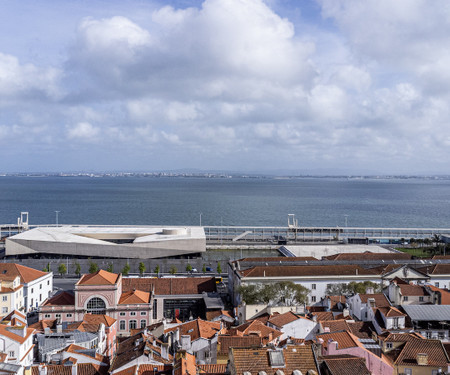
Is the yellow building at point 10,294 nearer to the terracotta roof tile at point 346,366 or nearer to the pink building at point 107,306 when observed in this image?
the pink building at point 107,306

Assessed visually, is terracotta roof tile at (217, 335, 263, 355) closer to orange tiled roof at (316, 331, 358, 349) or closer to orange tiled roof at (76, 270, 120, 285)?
orange tiled roof at (316, 331, 358, 349)

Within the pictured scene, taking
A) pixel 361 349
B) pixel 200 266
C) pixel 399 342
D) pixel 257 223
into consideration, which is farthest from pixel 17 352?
pixel 257 223

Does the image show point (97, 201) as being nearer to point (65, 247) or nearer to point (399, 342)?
point (65, 247)

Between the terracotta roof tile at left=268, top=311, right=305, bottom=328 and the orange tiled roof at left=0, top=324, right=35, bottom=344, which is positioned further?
the terracotta roof tile at left=268, top=311, right=305, bottom=328

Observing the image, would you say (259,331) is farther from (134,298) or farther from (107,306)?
(107,306)

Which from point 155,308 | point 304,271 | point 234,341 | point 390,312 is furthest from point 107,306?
point 390,312

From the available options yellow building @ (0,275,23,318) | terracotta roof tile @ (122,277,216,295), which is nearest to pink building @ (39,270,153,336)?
yellow building @ (0,275,23,318)
